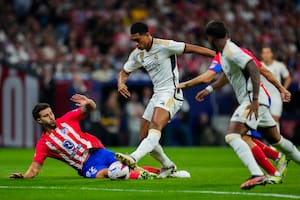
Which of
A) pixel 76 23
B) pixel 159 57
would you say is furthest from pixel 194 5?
pixel 159 57

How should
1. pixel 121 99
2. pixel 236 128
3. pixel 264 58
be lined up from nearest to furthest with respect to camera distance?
1. pixel 236 128
2. pixel 264 58
3. pixel 121 99

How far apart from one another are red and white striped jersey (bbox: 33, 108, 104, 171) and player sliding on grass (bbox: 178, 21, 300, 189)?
7.81ft

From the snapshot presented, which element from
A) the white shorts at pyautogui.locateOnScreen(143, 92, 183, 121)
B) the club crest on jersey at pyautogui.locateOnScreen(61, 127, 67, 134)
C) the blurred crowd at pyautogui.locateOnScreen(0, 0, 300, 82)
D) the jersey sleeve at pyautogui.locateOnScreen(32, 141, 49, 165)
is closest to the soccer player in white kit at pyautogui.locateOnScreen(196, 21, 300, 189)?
the white shorts at pyautogui.locateOnScreen(143, 92, 183, 121)

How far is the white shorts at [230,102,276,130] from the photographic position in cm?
1075

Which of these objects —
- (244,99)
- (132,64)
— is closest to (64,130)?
(132,64)

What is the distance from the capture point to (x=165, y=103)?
12531 millimetres

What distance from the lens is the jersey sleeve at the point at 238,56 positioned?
10614 mm

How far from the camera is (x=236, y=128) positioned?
1075 cm

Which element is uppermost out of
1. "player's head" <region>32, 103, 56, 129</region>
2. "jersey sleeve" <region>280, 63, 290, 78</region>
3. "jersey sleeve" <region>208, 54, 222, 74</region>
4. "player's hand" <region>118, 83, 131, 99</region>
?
"jersey sleeve" <region>208, 54, 222, 74</region>

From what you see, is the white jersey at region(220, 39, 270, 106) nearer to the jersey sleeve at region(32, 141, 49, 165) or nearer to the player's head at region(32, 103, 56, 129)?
the player's head at region(32, 103, 56, 129)

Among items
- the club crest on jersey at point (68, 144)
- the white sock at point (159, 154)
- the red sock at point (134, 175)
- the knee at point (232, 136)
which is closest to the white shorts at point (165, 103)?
the white sock at point (159, 154)

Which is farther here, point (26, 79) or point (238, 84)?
point (26, 79)

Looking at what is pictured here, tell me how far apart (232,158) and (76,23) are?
9.79 m

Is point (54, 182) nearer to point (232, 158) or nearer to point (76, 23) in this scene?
point (232, 158)
